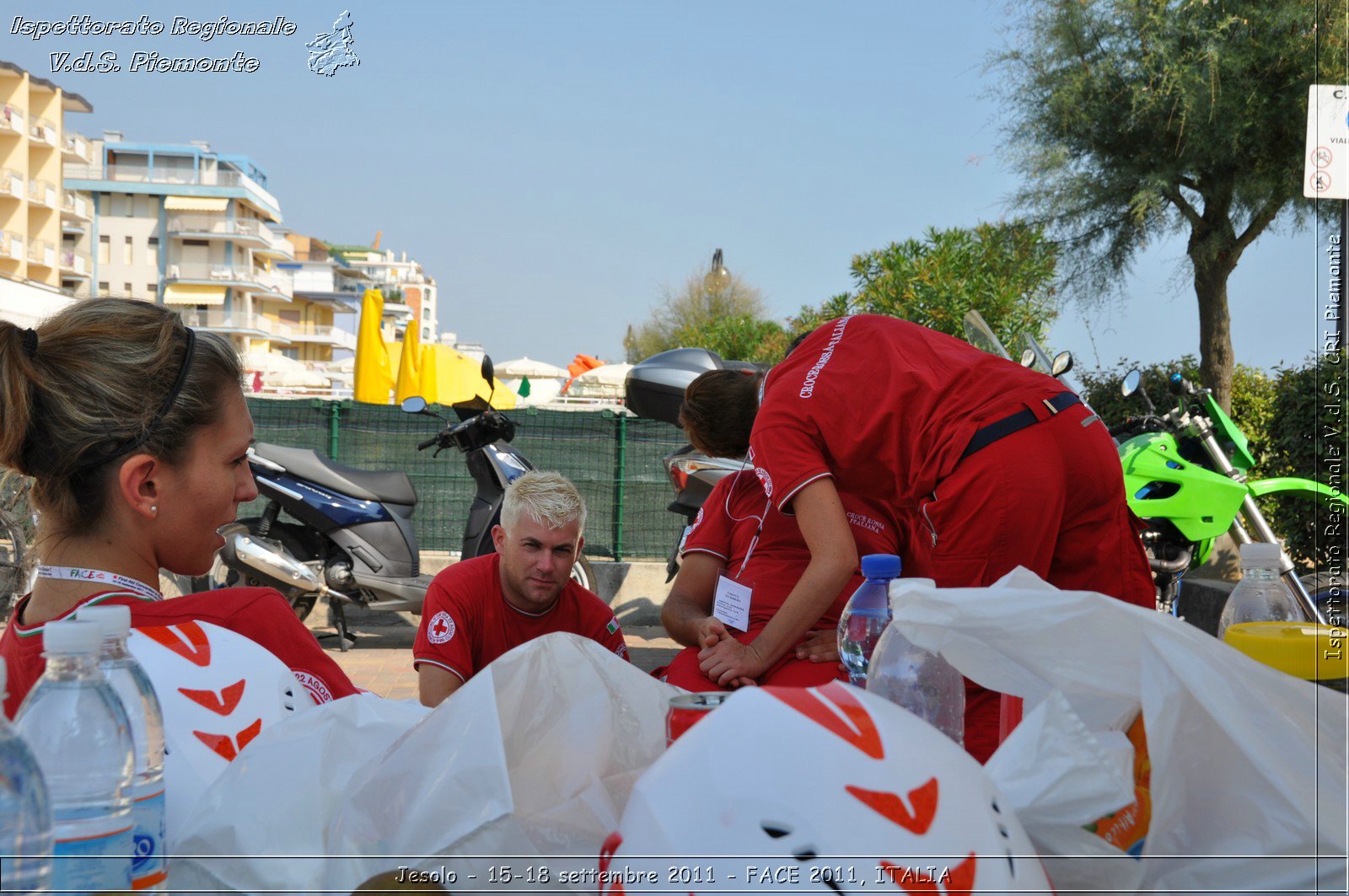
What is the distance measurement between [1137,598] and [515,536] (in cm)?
184

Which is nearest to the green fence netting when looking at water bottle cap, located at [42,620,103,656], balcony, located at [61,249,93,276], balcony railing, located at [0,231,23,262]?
water bottle cap, located at [42,620,103,656]

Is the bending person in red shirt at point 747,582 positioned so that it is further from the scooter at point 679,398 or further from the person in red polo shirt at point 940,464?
the scooter at point 679,398

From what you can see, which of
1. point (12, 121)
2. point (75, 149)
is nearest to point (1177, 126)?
point (12, 121)

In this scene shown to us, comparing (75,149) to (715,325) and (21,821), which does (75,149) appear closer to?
(715,325)

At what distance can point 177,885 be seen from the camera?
1019 mm

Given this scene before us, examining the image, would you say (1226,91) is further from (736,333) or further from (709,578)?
(736,333)

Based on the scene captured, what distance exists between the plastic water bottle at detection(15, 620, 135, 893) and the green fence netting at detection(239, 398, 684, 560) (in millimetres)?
8079

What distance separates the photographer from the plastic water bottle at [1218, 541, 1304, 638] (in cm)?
167

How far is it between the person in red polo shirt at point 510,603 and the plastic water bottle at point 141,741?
6.71 feet

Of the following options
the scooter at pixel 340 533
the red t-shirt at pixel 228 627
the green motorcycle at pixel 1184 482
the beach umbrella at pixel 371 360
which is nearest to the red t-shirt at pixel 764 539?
the red t-shirt at pixel 228 627

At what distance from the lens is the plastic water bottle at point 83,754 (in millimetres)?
953

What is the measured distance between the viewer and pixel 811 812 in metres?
0.81

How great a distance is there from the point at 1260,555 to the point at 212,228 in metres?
90.4

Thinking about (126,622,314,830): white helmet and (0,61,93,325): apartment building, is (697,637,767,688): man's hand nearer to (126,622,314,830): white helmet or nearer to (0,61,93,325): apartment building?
(126,622,314,830): white helmet
